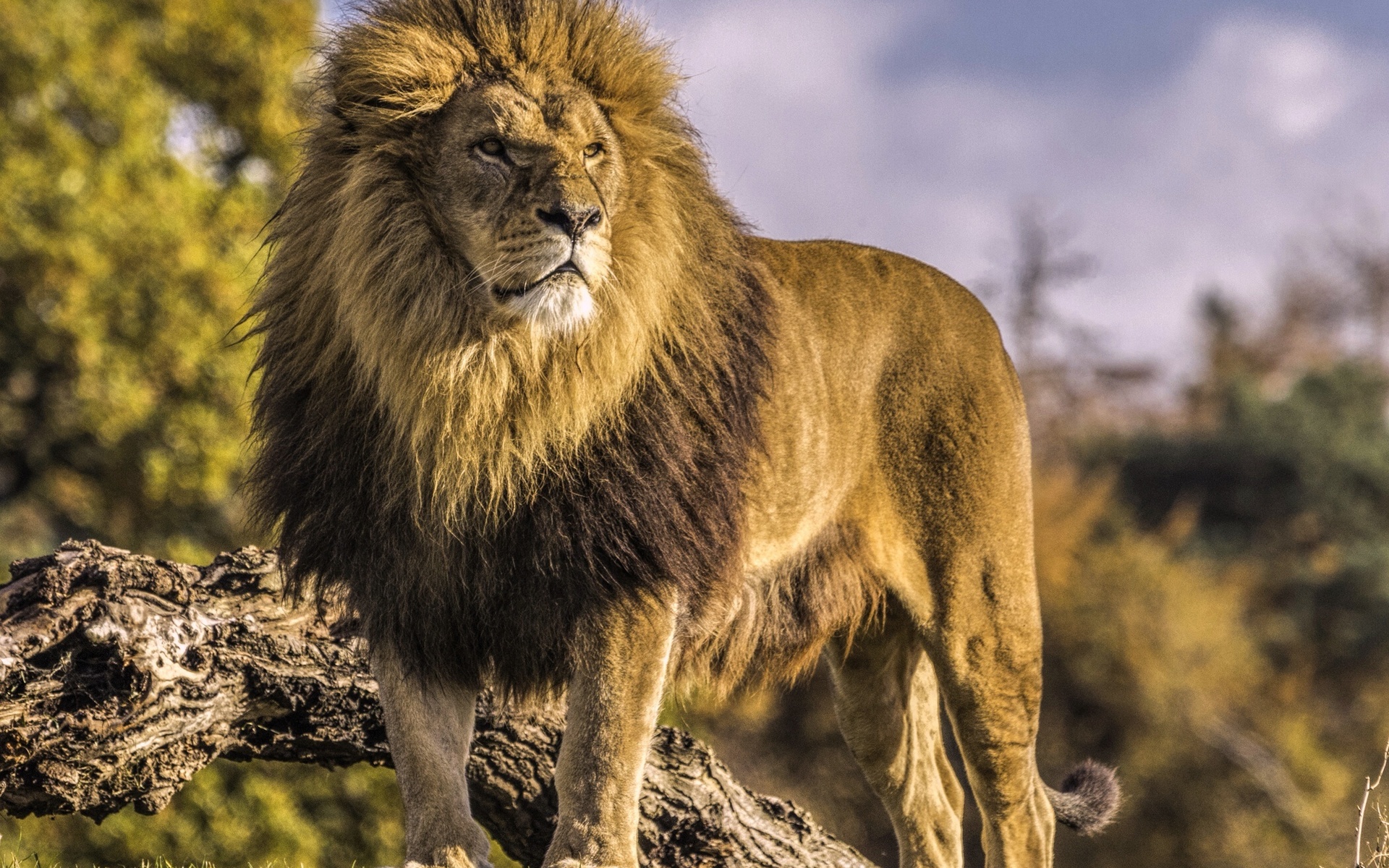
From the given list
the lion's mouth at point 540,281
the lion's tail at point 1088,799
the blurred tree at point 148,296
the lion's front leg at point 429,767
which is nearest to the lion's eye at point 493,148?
the lion's mouth at point 540,281

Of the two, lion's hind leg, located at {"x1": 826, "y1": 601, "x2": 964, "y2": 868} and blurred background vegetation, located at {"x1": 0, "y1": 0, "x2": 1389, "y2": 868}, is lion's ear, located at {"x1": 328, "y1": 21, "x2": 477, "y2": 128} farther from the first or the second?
lion's hind leg, located at {"x1": 826, "y1": 601, "x2": 964, "y2": 868}

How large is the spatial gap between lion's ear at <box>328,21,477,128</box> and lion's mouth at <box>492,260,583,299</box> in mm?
473

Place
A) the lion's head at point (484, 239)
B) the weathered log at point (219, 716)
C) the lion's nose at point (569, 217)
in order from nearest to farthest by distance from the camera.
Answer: the lion's nose at point (569, 217)
the lion's head at point (484, 239)
the weathered log at point (219, 716)

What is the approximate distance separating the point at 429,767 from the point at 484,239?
1.21 metres

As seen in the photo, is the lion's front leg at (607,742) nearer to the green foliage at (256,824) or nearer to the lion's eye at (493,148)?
the lion's eye at (493,148)

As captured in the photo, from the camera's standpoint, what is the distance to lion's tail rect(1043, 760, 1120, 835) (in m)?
5.19

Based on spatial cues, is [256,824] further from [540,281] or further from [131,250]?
[540,281]

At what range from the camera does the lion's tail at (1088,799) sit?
519 cm

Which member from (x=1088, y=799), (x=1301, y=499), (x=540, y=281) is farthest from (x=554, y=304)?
(x=1301, y=499)

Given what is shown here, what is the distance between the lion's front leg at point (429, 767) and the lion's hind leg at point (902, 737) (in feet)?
5.17

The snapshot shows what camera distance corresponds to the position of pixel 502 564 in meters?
3.63

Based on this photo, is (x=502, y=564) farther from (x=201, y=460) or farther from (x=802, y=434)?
(x=201, y=460)

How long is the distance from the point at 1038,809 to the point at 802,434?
156 cm

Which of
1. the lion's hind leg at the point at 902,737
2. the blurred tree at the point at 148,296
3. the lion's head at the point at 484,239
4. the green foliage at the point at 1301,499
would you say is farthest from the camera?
the green foliage at the point at 1301,499
